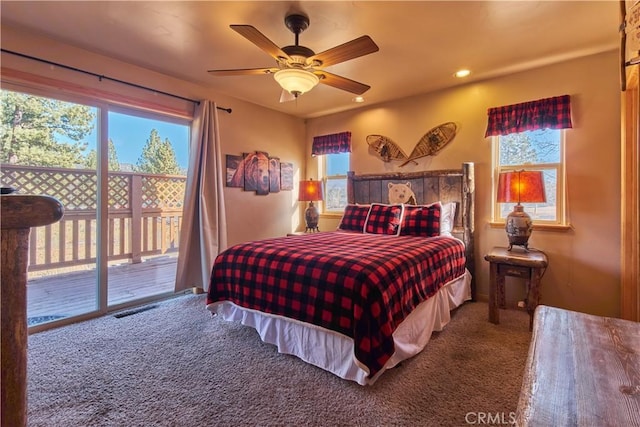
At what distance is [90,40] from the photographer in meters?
2.52

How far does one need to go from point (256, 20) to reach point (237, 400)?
2578 millimetres

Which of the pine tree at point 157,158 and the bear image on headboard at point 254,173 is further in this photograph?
the bear image on headboard at point 254,173

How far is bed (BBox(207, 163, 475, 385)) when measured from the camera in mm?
1722

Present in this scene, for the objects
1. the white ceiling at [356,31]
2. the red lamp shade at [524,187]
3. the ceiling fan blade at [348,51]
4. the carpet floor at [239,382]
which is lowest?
the carpet floor at [239,382]

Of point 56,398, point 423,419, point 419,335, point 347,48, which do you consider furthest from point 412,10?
point 56,398

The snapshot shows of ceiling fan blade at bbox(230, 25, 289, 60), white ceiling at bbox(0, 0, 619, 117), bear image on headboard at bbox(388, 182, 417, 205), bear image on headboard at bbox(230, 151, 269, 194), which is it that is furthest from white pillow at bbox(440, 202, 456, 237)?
bear image on headboard at bbox(230, 151, 269, 194)

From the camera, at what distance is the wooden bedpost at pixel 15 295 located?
0.58 meters

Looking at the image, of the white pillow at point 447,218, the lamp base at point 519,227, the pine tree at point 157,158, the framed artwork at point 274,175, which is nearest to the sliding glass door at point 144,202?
the pine tree at point 157,158

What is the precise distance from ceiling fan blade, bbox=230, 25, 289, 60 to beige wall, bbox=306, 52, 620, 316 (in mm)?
2395

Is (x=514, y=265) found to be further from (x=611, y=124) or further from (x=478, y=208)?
(x=611, y=124)

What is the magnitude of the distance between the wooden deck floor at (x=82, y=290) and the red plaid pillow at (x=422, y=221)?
2.83 m

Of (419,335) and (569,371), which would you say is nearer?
(569,371)

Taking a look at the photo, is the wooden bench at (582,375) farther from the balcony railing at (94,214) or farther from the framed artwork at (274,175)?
the framed artwork at (274,175)

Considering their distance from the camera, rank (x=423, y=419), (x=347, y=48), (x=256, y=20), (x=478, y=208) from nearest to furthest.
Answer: (x=423, y=419), (x=347, y=48), (x=256, y=20), (x=478, y=208)
